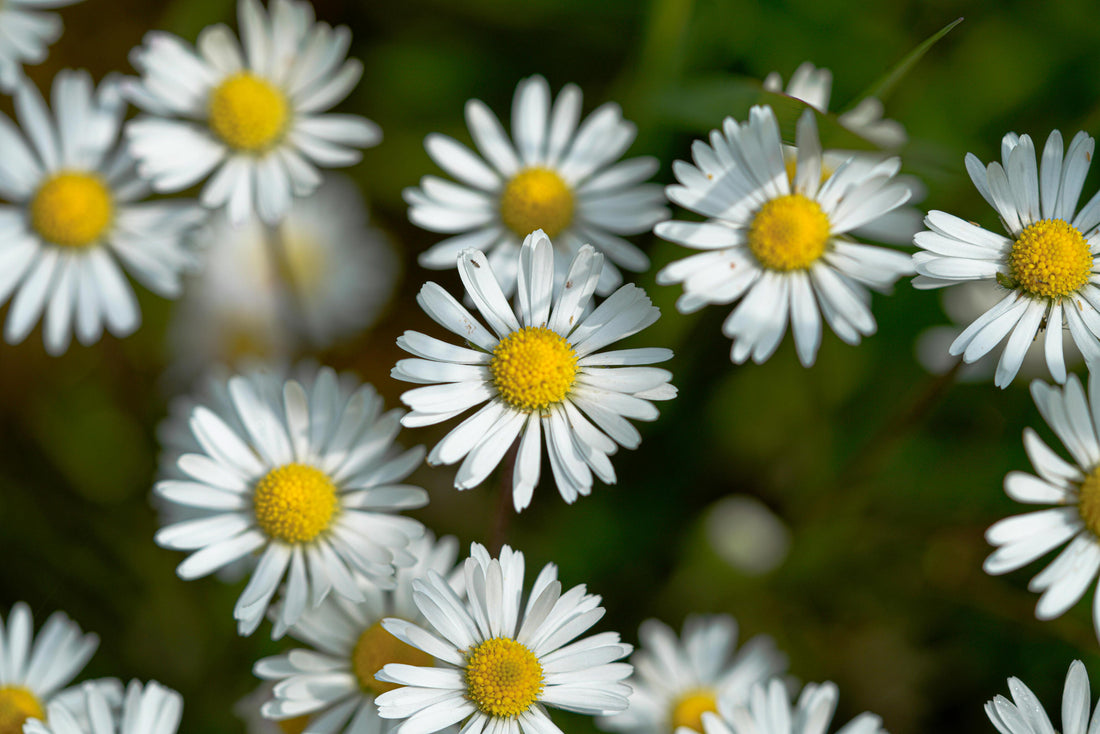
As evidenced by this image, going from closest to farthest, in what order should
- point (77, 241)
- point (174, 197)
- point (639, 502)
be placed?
point (77, 241)
point (639, 502)
point (174, 197)

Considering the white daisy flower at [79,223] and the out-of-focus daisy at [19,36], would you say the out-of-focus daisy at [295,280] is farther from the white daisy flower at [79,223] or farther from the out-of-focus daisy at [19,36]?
the out-of-focus daisy at [19,36]

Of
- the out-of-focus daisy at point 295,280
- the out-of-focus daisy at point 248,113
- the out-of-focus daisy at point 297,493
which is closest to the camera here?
the out-of-focus daisy at point 297,493

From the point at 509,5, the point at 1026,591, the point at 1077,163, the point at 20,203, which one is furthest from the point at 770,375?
the point at 20,203

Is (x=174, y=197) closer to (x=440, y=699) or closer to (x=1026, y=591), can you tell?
(x=440, y=699)

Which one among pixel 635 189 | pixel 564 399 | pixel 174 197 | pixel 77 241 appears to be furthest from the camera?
pixel 174 197

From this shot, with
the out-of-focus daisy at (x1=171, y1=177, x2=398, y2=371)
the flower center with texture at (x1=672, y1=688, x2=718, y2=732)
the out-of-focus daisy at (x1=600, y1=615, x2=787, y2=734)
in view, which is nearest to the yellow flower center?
the out-of-focus daisy at (x1=171, y1=177, x2=398, y2=371)

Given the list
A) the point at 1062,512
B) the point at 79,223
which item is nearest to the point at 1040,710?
the point at 1062,512

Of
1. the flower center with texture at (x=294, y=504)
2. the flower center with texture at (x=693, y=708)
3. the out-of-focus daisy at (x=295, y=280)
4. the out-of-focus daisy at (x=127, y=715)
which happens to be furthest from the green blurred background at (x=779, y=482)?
the flower center with texture at (x=294, y=504)
